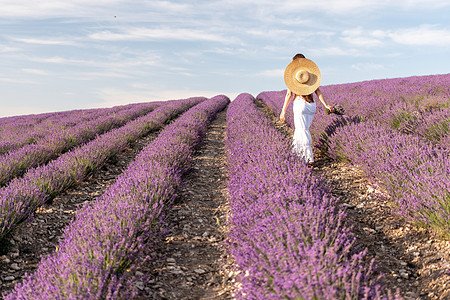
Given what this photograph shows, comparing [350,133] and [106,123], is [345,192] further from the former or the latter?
[106,123]

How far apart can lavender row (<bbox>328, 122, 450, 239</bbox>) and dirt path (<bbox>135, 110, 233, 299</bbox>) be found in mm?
1870

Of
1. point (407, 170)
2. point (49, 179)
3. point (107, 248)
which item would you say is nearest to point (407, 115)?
point (407, 170)

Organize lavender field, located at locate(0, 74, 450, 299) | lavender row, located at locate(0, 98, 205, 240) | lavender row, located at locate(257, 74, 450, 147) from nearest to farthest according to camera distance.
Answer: lavender field, located at locate(0, 74, 450, 299), lavender row, located at locate(0, 98, 205, 240), lavender row, located at locate(257, 74, 450, 147)

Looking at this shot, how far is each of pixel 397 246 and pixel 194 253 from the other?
194cm

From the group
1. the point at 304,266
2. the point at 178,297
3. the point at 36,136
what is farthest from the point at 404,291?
the point at 36,136

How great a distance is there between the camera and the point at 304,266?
1903 millimetres

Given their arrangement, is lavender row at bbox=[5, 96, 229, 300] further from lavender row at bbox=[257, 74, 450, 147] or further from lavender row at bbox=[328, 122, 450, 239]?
lavender row at bbox=[257, 74, 450, 147]

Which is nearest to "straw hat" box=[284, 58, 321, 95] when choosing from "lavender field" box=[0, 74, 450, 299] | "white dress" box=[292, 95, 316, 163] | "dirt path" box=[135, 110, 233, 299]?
"white dress" box=[292, 95, 316, 163]

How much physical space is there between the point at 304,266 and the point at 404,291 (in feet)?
3.91

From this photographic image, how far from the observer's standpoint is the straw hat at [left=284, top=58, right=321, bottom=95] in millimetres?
5277

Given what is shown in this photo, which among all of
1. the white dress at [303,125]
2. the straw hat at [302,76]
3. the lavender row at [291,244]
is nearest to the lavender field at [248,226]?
the lavender row at [291,244]

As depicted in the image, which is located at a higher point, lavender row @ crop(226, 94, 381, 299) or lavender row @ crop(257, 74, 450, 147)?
lavender row @ crop(257, 74, 450, 147)

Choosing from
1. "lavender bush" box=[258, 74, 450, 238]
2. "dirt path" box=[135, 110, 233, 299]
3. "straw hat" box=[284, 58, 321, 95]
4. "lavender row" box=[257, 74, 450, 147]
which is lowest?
"dirt path" box=[135, 110, 233, 299]

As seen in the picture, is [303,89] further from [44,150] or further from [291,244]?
[44,150]
